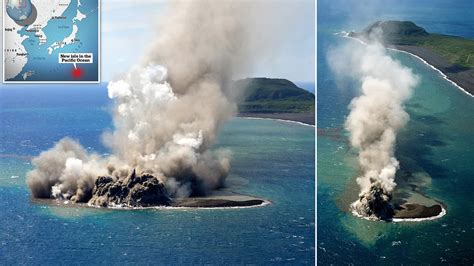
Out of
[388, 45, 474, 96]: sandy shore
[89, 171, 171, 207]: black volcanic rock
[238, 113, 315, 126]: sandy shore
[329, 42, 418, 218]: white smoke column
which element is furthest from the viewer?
[388, 45, 474, 96]: sandy shore

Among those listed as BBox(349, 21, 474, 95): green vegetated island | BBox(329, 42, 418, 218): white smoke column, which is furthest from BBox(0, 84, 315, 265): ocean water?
BBox(349, 21, 474, 95): green vegetated island

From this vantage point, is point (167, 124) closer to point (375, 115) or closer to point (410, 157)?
point (375, 115)

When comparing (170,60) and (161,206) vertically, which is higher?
(170,60)

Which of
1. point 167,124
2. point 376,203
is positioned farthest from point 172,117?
point 376,203

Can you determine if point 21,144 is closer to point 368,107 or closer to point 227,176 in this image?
point 227,176

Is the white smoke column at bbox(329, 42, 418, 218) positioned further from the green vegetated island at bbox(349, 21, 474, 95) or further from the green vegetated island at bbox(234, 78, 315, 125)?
the green vegetated island at bbox(234, 78, 315, 125)

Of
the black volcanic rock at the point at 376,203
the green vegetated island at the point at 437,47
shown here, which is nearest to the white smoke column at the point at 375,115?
the black volcanic rock at the point at 376,203

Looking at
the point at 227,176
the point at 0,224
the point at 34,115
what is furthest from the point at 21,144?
the point at 227,176
